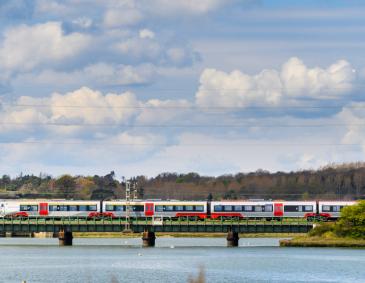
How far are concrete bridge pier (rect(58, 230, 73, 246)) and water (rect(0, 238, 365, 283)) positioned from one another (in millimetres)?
3912

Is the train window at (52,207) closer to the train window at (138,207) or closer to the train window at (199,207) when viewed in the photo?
the train window at (138,207)

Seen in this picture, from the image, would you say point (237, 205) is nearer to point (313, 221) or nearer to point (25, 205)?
point (313, 221)

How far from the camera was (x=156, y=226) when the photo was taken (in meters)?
156

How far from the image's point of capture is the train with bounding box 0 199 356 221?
6540 inches

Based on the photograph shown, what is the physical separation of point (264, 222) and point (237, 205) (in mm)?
11014

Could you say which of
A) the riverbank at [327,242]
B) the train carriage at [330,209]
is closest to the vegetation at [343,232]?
the riverbank at [327,242]

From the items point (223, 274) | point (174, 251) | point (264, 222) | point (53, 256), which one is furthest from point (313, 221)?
point (223, 274)

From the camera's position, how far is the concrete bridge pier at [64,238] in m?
159

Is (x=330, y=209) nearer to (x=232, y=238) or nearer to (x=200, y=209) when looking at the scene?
(x=232, y=238)

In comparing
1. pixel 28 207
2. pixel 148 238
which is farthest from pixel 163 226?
pixel 28 207

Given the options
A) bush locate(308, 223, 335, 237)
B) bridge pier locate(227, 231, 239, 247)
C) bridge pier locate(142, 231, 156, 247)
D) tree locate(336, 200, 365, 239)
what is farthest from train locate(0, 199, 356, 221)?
tree locate(336, 200, 365, 239)

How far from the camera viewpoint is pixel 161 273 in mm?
105062

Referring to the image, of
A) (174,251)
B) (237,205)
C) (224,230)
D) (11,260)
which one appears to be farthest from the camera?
(237,205)

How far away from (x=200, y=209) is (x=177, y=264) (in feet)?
164
